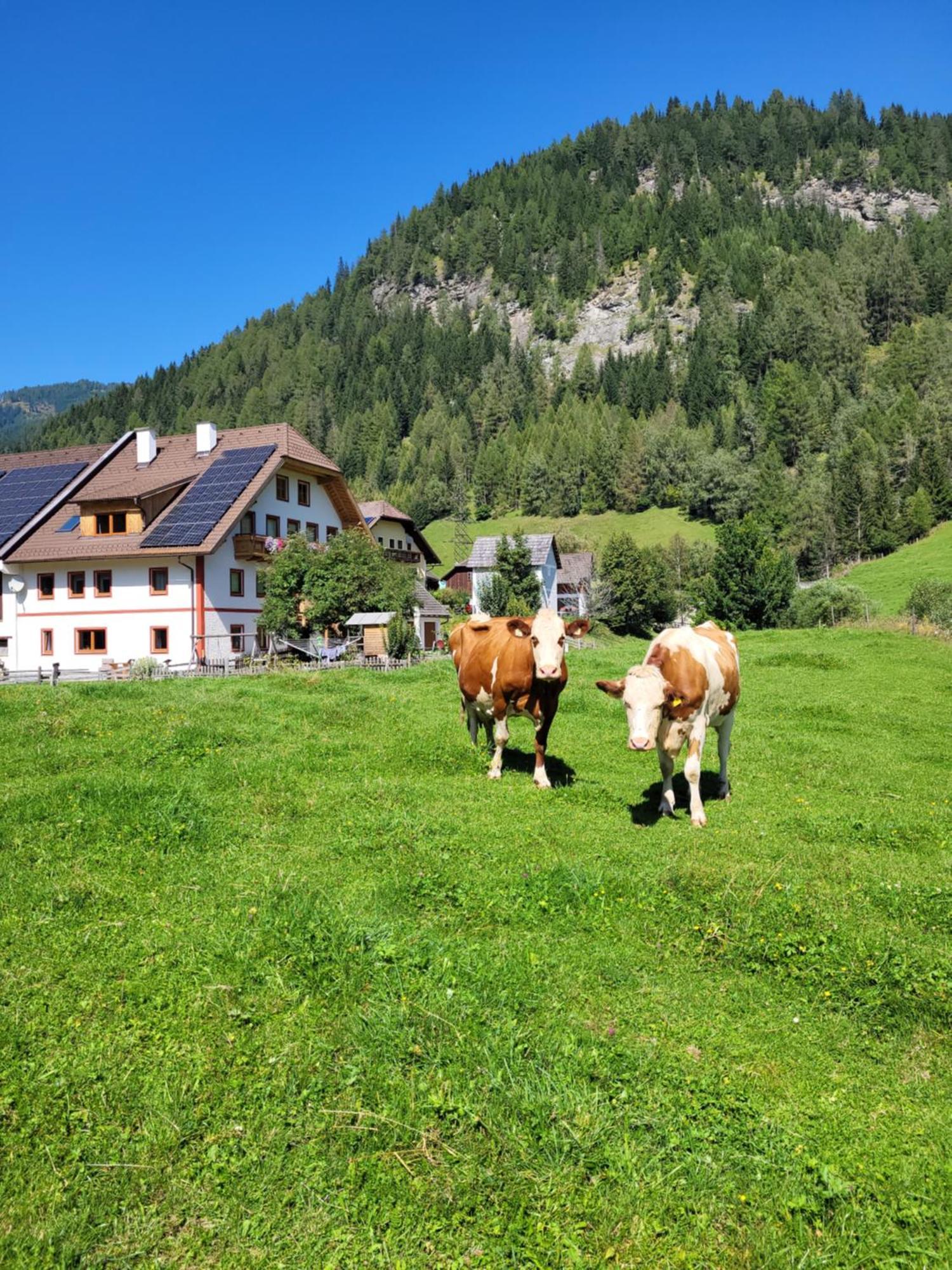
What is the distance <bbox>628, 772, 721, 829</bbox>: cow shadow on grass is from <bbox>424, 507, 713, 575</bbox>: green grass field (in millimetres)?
96741

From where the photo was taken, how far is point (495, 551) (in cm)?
8044

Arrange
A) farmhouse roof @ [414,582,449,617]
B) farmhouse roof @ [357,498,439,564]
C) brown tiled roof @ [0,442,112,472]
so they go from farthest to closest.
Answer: farmhouse roof @ [357,498,439,564] < farmhouse roof @ [414,582,449,617] < brown tiled roof @ [0,442,112,472]

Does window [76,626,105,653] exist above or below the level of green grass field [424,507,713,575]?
below

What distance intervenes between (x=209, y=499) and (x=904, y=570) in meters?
63.9

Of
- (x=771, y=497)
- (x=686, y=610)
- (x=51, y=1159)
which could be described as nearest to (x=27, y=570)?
(x=51, y=1159)

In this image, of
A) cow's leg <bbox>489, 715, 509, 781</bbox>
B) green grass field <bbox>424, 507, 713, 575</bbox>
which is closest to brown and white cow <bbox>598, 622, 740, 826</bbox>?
cow's leg <bbox>489, 715, 509, 781</bbox>

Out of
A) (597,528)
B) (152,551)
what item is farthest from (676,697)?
(597,528)

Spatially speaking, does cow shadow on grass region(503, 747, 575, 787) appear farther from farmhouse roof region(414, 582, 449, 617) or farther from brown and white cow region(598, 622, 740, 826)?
farmhouse roof region(414, 582, 449, 617)

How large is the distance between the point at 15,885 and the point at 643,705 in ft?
21.2

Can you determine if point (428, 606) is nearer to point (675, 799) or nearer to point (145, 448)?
point (145, 448)

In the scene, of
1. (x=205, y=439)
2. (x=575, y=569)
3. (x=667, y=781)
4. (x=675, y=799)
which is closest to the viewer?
(x=667, y=781)

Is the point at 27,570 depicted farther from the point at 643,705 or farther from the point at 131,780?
the point at 643,705

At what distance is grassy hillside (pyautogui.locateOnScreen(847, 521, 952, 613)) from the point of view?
206 ft

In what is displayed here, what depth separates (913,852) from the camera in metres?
8.71
